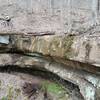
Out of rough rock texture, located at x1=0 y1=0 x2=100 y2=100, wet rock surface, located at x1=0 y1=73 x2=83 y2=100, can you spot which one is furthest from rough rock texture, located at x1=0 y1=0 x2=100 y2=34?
wet rock surface, located at x1=0 y1=73 x2=83 y2=100

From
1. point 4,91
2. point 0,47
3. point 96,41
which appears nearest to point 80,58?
point 96,41

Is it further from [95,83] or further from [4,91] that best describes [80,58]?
[4,91]

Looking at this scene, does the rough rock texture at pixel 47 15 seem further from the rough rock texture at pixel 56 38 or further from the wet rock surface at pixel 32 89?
the wet rock surface at pixel 32 89

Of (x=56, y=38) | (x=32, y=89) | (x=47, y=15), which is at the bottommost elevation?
(x=32, y=89)

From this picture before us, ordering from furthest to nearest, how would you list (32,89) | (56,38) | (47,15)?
(47,15), (32,89), (56,38)

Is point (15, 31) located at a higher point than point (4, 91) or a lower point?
higher

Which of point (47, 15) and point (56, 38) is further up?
point (47, 15)

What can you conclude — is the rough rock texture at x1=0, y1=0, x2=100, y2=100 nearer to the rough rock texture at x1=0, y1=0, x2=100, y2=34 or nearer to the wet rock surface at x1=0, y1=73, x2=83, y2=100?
the rough rock texture at x1=0, y1=0, x2=100, y2=34

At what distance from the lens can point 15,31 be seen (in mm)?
5438

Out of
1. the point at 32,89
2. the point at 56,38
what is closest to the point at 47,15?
the point at 56,38

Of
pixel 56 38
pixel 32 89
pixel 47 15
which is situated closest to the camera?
pixel 56 38

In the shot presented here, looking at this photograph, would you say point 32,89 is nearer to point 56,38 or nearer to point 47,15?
point 56,38

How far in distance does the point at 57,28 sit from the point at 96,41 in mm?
2042

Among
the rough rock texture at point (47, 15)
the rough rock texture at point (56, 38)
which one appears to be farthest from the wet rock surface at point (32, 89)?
the rough rock texture at point (47, 15)
